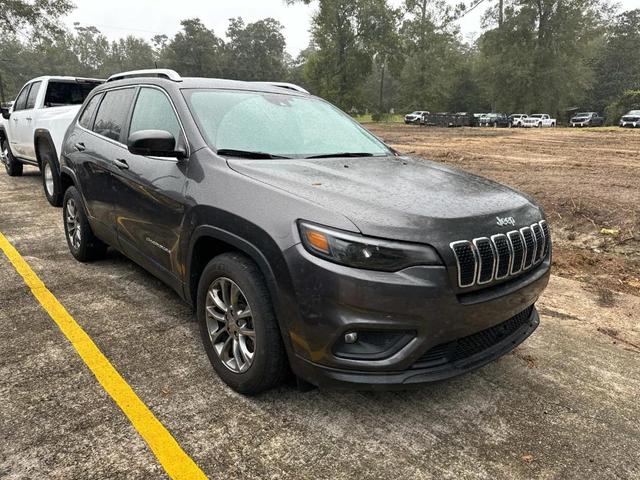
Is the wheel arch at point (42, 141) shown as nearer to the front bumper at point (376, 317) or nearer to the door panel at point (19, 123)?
the door panel at point (19, 123)

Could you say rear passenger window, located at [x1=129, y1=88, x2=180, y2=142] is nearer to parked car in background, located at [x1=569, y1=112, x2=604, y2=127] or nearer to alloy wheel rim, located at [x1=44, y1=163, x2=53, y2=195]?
alloy wheel rim, located at [x1=44, y1=163, x2=53, y2=195]

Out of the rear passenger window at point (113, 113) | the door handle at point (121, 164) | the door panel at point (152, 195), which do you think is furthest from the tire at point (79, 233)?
the door handle at point (121, 164)

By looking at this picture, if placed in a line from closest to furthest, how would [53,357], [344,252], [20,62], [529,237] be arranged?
1. [344,252]
2. [529,237]
3. [53,357]
4. [20,62]

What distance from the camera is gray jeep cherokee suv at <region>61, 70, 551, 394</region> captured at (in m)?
2.18

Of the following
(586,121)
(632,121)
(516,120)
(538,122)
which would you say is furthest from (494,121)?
(632,121)

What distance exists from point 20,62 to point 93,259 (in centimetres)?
10355

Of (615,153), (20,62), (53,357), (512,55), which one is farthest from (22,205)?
(20,62)

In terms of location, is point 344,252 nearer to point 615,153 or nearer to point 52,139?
point 52,139

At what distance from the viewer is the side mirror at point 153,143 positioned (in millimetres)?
2900

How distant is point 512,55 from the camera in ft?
159

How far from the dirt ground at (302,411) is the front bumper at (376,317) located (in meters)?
0.39

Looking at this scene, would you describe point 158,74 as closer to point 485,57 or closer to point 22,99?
point 22,99

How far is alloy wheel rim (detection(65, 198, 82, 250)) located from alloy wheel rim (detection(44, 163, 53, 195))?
2.71m

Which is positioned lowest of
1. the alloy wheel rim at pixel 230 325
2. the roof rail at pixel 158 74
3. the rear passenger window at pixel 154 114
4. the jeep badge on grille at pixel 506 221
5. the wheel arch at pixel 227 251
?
the alloy wheel rim at pixel 230 325
